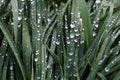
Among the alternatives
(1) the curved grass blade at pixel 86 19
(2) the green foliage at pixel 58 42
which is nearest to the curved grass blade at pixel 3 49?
(2) the green foliage at pixel 58 42

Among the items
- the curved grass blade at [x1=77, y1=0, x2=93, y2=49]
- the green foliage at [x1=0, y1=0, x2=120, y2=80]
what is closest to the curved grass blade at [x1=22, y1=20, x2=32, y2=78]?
the green foliage at [x1=0, y1=0, x2=120, y2=80]

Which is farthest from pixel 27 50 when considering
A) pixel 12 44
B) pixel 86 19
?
pixel 86 19

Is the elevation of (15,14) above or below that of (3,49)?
above

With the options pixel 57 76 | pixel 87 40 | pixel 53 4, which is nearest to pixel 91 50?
pixel 87 40

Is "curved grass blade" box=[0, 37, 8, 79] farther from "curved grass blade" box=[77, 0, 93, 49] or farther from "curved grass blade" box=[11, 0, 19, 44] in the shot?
"curved grass blade" box=[77, 0, 93, 49]

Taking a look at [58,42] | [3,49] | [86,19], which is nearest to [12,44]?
[3,49]

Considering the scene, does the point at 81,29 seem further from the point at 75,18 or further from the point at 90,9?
the point at 90,9

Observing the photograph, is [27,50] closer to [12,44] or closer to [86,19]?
[12,44]

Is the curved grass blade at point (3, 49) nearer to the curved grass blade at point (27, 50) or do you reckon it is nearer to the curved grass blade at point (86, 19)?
the curved grass blade at point (27, 50)
